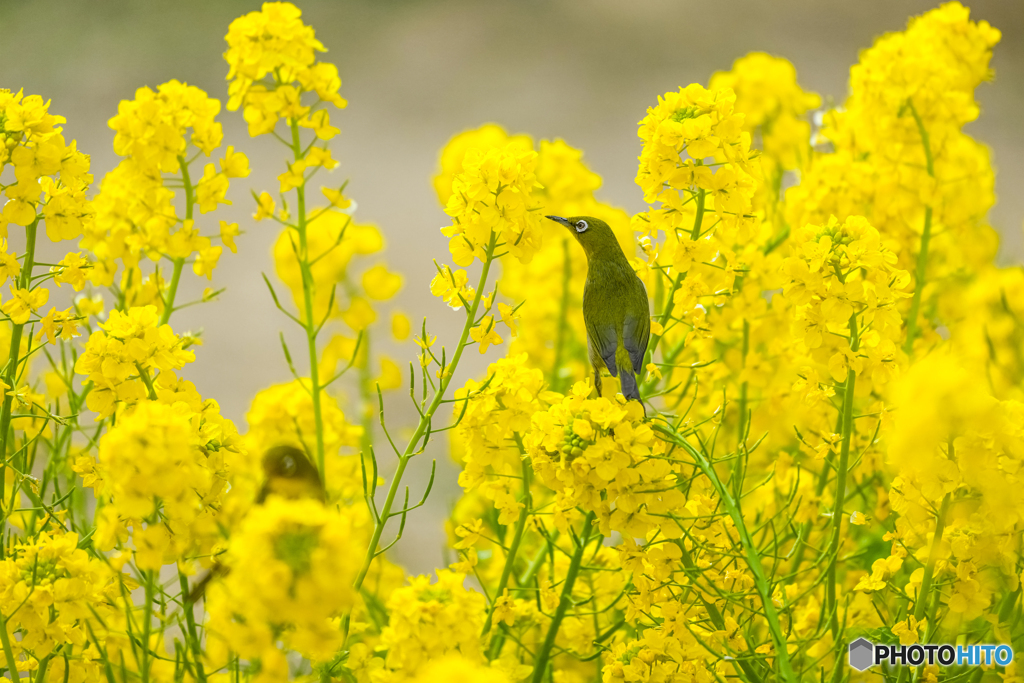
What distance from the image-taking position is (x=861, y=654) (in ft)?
1.89

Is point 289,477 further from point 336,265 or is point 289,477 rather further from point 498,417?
point 336,265

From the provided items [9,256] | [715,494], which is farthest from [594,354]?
[9,256]

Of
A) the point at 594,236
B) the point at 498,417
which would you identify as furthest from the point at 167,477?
the point at 594,236

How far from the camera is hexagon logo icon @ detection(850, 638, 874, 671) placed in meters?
0.57

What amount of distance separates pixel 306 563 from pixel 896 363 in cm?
42

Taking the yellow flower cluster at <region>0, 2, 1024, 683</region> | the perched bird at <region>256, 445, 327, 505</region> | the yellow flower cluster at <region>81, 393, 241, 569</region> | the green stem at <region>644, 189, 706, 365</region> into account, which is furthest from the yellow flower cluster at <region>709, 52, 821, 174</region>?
the yellow flower cluster at <region>81, 393, 241, 569</region>

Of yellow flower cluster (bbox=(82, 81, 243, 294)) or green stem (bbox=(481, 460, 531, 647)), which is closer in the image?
green stem (bbox=(481, 460, 531, 647))

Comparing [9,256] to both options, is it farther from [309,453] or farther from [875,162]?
[875,162]

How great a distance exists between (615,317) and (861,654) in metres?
0.26

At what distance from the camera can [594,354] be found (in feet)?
1.94

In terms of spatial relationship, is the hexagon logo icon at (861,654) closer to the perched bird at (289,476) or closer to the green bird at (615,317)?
the green bird at (615,317)

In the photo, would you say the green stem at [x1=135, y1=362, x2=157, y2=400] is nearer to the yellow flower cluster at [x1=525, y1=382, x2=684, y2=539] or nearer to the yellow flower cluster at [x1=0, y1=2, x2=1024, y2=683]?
the yellow flower cluster at [x1=0, y1=2, x2=1024, y2=683]

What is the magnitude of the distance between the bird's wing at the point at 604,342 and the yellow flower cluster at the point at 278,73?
0.24 metres

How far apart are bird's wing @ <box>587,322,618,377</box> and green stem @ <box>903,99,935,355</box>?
0.31m
